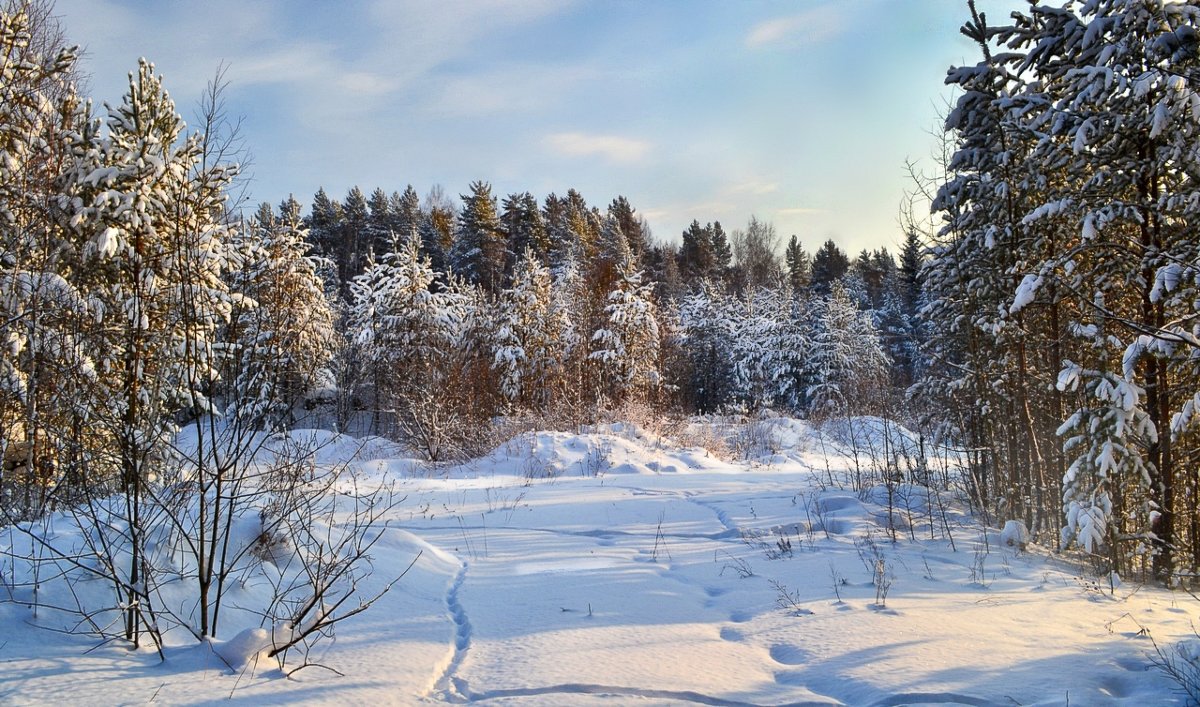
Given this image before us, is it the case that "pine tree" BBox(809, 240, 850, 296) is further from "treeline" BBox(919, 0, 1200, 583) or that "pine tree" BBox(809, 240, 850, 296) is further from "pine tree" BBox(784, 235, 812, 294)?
"treeline" BBox(919, 0, 1200, 583)

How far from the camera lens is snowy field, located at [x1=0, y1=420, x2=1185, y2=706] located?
9.85 feet

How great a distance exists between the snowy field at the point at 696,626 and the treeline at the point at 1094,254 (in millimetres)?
1099

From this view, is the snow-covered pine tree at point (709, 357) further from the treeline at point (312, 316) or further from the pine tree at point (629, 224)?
the pine tree at point (629, 224)

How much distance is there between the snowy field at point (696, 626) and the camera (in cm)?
300

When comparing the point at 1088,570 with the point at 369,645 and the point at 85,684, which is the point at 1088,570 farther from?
the point at 85,684

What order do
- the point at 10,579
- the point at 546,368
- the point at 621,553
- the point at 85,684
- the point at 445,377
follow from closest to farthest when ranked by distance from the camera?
1. the point at 85,684
2. the point at 10,579
3. the point at 621,553
4. the point at 445,377
5. the point at 546,368

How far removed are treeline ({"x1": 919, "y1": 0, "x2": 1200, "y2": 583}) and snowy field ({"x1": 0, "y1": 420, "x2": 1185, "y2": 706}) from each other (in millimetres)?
1099

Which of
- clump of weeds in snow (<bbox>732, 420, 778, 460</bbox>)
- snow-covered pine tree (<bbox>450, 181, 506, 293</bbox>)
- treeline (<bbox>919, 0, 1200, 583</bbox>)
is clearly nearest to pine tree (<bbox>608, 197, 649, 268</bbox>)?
snow-covered pine tree (<bbox>450, 181, 506, 293</bbox>)

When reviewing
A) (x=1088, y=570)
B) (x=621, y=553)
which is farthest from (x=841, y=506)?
(x=621, y=553)

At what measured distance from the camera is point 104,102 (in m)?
11.4

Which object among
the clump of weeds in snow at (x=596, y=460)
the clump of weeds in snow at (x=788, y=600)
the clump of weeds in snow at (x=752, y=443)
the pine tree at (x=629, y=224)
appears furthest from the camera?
the pine tree at (x=629, y=224)

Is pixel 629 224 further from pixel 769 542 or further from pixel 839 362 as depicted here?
pixel 769 542

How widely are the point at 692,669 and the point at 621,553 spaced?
9.23ft

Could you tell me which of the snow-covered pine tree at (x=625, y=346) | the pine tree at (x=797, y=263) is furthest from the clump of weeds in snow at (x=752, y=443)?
the pine tree at (x=797, y=263)
